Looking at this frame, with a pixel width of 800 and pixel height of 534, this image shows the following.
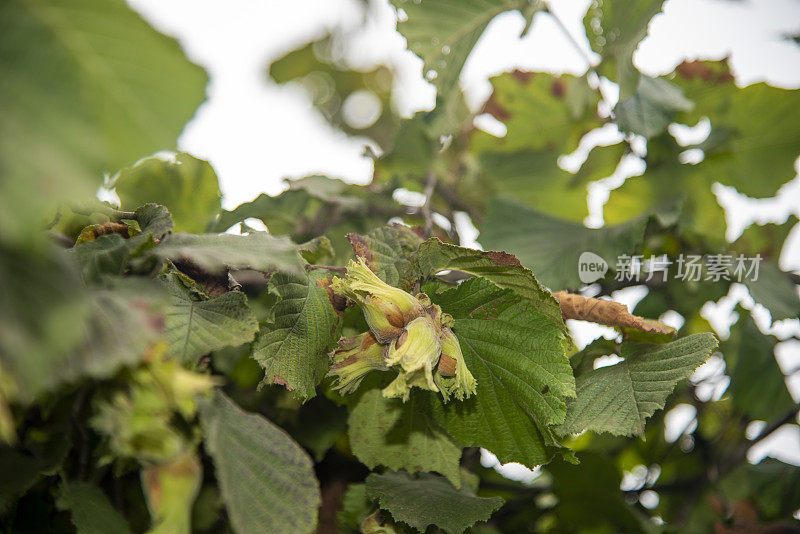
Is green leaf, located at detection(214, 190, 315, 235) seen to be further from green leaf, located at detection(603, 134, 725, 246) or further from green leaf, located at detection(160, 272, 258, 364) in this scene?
green leaf, located at detection(603, 134, 725, 246)

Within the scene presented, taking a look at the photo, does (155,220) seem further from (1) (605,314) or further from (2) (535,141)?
(2) (535,141)

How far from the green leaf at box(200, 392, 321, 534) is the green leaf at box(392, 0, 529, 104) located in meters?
0.41

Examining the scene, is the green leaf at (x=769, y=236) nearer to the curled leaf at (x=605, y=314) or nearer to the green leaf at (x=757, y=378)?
the green leaf at (x=757, y=378)

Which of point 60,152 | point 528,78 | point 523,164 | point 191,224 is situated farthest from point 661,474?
point 60,152

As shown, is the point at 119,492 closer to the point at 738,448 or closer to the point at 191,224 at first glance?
the point at 191,224

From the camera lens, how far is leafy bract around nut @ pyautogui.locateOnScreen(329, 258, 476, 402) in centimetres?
33

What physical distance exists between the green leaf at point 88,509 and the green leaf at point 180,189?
0.26 meters

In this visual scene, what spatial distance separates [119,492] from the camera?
0.37 m

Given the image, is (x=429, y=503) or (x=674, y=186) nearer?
(x=429, y=503)

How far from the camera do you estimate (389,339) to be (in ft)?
1.10

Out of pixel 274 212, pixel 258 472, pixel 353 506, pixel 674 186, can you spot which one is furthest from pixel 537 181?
pixel 258 472

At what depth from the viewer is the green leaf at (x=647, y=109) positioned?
57cm

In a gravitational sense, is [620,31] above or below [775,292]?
above

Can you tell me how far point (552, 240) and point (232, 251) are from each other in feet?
1.24
